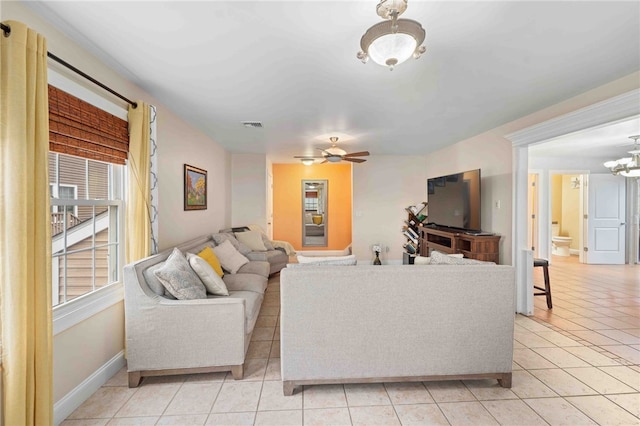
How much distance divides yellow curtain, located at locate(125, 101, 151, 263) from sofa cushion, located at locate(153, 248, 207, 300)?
1.04 feet

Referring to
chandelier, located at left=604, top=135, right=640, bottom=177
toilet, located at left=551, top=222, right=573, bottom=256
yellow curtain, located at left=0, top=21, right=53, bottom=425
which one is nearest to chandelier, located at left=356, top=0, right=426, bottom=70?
yellow curtain, located at left=0, top=21, right=53, bottom=425

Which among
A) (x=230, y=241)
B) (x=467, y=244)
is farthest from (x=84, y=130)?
(x=467, y=244)

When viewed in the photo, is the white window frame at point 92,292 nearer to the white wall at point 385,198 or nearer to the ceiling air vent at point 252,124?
the ceiling air vent at point 252,124

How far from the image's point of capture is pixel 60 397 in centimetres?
179

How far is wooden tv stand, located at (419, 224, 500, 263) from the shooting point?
3.72 m

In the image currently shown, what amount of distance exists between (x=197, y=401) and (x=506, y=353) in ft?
7.27

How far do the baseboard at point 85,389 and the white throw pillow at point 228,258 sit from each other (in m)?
1.46

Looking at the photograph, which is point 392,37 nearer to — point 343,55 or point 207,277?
point 343,55

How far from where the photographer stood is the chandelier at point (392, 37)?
4.58 feet

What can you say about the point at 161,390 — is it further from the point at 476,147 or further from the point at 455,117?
the point at 476,147

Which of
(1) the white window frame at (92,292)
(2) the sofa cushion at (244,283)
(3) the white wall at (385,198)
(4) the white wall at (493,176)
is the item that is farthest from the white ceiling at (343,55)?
(3) the white wall at (385,198)

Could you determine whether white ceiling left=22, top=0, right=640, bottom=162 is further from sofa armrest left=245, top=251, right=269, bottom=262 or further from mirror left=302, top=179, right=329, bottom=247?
mirror left=302, top=179, right=329, bottom=247

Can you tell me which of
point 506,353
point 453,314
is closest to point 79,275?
point 453,314

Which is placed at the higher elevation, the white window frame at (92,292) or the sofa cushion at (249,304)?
the white window frame at (92,292)
